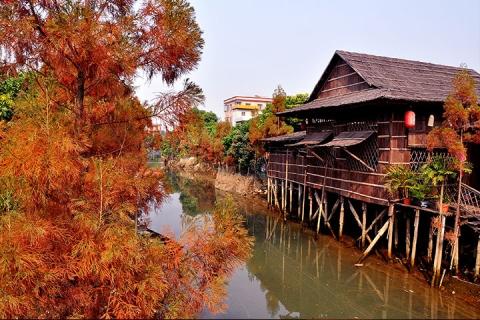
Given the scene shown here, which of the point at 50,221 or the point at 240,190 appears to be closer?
the point at 50,221

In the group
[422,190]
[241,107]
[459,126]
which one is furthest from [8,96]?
[241,107]

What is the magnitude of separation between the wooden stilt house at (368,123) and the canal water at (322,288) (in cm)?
141

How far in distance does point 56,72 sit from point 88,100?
703 millimetres

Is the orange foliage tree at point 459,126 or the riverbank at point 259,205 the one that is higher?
the orange foliage tree at point 459,126

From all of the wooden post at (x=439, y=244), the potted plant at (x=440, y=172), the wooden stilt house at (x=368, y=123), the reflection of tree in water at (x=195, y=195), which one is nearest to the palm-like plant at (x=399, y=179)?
the wooden stilt house at (x=368, y=123)

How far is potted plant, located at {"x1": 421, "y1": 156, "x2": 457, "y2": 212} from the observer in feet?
30.2

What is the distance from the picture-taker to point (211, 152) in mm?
33844

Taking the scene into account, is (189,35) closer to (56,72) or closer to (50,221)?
(56,72)

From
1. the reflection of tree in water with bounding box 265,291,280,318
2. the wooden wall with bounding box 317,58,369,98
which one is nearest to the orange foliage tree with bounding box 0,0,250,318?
the reflection of tree in water with bounding box 265,291,280,318

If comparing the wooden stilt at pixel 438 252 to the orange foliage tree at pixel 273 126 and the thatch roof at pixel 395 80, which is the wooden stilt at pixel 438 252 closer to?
the thatch roof at pixel 395 80

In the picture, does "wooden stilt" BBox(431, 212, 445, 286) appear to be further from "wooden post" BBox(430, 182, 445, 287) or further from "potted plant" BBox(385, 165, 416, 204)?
"potted plant" BBox(385, 165, 416, 204)

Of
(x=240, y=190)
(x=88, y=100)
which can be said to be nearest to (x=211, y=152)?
(x=240, y=190)

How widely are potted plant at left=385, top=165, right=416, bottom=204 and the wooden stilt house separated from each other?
0.27 meters

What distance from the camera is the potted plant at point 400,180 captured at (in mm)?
10102
